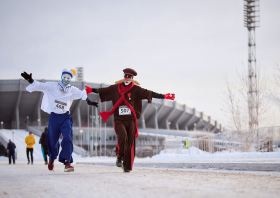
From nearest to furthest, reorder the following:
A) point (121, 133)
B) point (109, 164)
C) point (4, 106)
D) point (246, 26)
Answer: point (121, 133), point (109, 164), point (246, 26), point (4, 106)

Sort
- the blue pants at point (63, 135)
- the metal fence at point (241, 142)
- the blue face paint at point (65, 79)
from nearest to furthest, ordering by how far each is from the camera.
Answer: the blue pants at point (63, 135)
the blue face paint at point (65, 79)
the metal fence at point (241, 142)

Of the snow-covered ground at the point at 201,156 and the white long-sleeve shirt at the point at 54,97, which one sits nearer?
the white long-sleeve shirt at the point at 54,97

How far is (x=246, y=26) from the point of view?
131ft

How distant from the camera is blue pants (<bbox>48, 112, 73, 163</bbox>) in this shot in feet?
23.2

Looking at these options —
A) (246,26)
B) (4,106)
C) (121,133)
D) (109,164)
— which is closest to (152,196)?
(121,133)

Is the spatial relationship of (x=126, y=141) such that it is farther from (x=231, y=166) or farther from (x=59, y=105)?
(x=231, y=166)

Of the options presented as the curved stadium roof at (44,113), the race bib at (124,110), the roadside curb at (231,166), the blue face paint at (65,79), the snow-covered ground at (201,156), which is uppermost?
the curved stadium roof at (44,113)

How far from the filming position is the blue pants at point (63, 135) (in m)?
7.08

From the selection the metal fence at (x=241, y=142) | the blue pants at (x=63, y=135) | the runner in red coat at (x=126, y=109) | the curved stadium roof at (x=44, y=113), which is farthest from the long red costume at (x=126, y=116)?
the curved stadium roof at (x=44, y=113)

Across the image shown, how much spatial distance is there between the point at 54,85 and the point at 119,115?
152 cm

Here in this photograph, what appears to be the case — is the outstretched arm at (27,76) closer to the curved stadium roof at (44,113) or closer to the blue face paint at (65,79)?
the blue face paint at (65,79)

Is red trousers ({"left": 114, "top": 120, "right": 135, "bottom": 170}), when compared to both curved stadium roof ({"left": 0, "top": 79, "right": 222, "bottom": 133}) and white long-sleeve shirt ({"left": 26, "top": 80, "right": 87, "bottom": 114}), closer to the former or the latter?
white long-sleeve shirt ({"left": 26, "top": 80, "right": 87, "bottom": 114})

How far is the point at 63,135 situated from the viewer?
725 centimetres

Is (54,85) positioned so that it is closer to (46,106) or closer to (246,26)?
(46,106)
